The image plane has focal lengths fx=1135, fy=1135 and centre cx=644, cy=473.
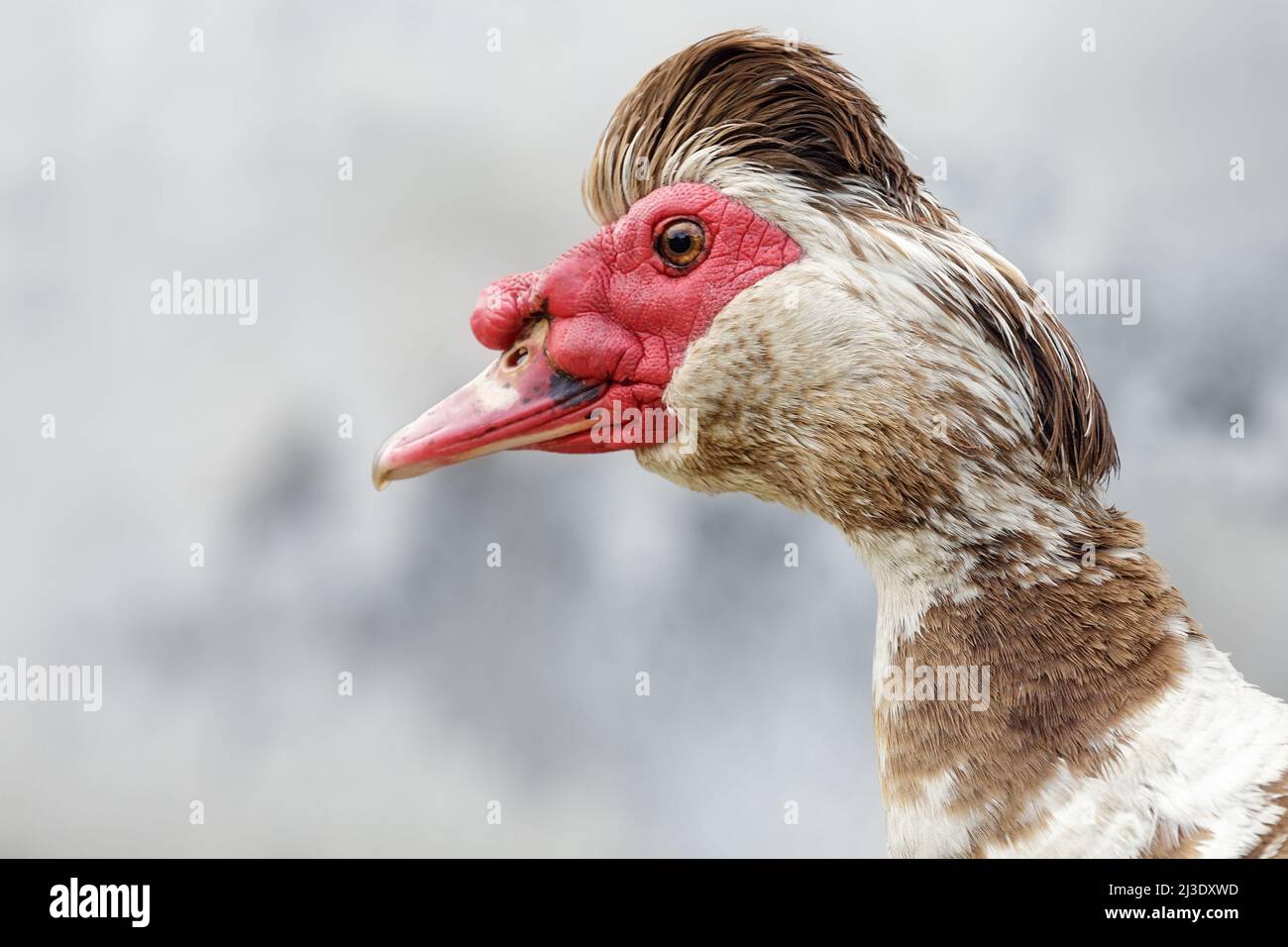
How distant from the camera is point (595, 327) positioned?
2334 millimetres

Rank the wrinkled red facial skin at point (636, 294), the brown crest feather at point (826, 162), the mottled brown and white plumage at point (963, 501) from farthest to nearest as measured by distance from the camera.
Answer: the wrinkled red facial skin at point (636, 294), the brown crest feather at point (826, 162), the mottled brown and white plumage at point (963, 501)

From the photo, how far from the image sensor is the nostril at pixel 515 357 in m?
2.41

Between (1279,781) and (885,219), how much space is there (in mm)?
1216

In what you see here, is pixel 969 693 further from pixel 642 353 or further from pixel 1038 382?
pixel 642 353

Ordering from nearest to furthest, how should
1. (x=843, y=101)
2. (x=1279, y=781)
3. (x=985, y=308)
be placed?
(x=1279, y=781)
(x=985, y=308)
(x=843, y=101)

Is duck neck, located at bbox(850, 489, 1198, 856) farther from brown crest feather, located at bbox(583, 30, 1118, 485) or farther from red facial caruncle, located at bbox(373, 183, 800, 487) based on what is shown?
red facial caruncle, located at bbox(373, 183, 800, 487)

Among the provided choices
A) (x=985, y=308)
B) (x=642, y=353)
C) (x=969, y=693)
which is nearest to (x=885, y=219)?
(x=985, y=308)

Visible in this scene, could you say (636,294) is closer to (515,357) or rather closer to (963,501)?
(515,357)

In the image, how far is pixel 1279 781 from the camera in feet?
6.39

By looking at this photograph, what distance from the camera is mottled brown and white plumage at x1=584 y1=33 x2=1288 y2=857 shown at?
1967 millimetres
